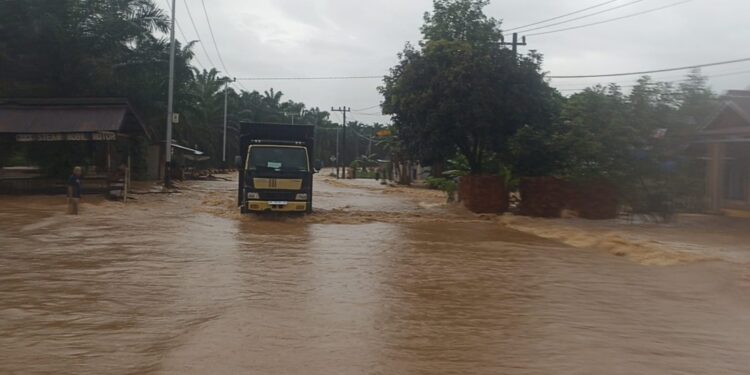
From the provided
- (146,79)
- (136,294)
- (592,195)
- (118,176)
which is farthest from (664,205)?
(146,79)

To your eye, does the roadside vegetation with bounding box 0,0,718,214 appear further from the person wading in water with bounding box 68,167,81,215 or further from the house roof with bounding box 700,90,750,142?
the person wading in water with bounding box 68,167,81,215

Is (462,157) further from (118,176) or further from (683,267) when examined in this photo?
(683,267)

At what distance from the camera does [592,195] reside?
22766 mm

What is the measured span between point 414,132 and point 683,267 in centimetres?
1417

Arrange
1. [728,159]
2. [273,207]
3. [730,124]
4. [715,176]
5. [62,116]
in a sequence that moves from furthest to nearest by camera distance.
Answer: [62,116] < [728,159] < [730,124] < [715,176] < [273,207]

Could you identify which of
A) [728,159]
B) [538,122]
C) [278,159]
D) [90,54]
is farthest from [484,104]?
[90,54]

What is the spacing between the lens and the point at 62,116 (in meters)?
26.0

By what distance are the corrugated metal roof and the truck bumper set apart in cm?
779

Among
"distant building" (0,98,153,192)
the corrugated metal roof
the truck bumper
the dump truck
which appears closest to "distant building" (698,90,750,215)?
the dump truck

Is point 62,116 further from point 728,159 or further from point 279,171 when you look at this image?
Result: point 728,159

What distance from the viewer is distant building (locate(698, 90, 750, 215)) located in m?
21.8

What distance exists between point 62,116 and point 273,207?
427 inches

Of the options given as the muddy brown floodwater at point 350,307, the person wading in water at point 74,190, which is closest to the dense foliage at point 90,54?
the person wading in water at point 74,190

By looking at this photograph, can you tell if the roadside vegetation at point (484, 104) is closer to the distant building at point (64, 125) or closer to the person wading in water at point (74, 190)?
the distant building at point (64, 125)
